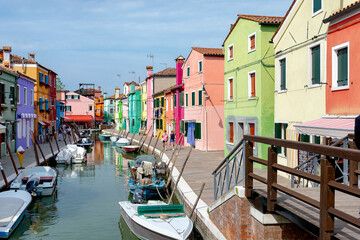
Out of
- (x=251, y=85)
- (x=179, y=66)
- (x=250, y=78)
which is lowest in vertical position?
(x=251, y=85)

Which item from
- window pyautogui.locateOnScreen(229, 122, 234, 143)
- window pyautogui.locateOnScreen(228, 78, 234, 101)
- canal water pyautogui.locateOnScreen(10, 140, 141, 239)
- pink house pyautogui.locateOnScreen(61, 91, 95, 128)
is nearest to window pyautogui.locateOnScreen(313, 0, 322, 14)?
window pyautogui.locateOnScreen(228, 78, 234, 101)

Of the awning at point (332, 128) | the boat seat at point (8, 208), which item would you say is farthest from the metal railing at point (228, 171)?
the boat seat at point (8, 208)

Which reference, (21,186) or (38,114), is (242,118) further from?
(38,114)

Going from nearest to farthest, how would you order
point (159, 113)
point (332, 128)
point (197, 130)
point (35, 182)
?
1. point (332, 128)
2. point (35, 182)
3. point (197, 130)
4. point (159, 113)

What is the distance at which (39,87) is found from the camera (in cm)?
3544

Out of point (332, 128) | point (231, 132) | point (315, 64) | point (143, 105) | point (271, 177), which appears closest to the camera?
point (271, 177)

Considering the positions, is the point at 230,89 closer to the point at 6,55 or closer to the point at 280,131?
the point at 280,131

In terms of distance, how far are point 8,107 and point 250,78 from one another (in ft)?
55.8

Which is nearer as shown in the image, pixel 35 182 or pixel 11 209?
pixel 11 209

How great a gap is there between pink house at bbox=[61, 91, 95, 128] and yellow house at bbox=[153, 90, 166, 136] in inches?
1238

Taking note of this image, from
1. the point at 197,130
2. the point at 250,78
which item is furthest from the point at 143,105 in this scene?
the point at 250,78

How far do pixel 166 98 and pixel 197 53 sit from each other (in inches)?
470

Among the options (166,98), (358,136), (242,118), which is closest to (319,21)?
(242,118)

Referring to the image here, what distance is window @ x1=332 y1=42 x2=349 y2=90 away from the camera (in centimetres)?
1057
